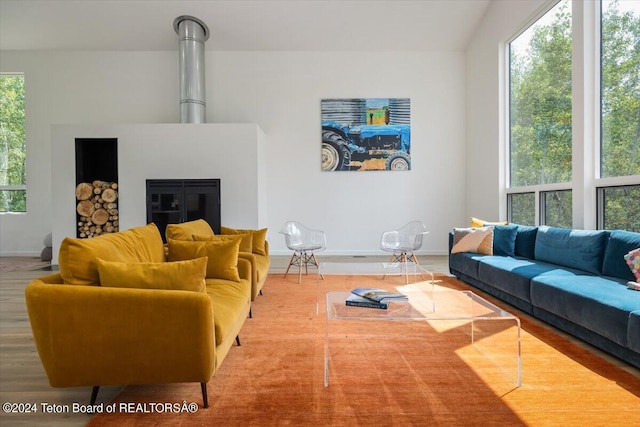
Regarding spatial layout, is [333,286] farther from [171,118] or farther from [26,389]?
[171,118]

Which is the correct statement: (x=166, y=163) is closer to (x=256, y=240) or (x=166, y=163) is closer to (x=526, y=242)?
(x=256, y=240)

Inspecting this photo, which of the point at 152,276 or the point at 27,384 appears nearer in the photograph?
the point at 152,276

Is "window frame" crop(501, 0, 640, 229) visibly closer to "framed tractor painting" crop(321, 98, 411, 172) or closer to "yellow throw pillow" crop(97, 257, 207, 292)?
"framed tractor painting" crop(321, 98, 411, 172)

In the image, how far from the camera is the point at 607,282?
9.82 feet

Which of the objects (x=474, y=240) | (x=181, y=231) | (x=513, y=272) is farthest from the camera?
(x=474, y=240)

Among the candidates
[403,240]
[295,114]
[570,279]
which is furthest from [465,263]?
[295,114]

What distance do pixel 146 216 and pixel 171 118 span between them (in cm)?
221

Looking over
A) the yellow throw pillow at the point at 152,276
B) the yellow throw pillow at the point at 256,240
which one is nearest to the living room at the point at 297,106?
the yellow throw pillow at the point at 256,240

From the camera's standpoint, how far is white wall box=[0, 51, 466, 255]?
7258mm

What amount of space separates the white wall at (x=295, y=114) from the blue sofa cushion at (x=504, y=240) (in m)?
2.52

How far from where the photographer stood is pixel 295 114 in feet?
24.1

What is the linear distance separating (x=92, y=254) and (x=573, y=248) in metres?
4.10

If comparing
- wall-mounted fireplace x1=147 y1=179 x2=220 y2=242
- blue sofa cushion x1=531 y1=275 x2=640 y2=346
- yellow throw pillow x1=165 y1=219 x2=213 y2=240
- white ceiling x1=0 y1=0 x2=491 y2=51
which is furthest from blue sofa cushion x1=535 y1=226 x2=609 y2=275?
wall-mounted fireplace x1=147 y1=179 x2=220 y2=242

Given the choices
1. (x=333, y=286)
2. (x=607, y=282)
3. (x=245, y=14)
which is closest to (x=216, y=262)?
(x=333, y=286)
